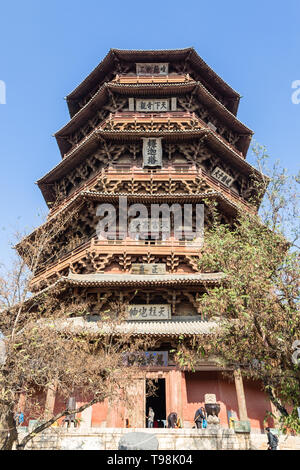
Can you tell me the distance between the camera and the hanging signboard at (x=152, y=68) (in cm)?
1920

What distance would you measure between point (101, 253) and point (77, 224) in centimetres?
292

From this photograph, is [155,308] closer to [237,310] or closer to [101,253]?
[101,253]

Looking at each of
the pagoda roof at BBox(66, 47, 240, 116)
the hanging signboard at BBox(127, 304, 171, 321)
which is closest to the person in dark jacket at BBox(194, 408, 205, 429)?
the hanging signboard at BBox(127, 304, 171, 321)

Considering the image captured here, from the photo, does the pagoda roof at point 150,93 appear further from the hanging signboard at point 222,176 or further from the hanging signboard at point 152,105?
the hanging signboard at point 222,176

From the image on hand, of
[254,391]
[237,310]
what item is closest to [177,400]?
[254,391]

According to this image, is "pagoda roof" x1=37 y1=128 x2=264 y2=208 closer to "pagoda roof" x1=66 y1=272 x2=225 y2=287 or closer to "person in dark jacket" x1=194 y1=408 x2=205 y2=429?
"pagoda roof" x1=66 y1=272 x2=225 y2=287

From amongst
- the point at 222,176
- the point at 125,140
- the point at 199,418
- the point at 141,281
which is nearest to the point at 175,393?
the point at 199,418

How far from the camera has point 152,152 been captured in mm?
16109

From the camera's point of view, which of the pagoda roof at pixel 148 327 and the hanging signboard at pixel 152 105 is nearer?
the pagoda roof at pixel 148 327

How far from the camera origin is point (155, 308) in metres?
12.6

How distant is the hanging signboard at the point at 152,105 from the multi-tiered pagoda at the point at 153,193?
7 centimetres

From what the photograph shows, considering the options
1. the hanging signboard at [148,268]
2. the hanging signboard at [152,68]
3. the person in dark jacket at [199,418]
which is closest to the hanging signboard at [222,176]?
the hanging signboard at [148,268]

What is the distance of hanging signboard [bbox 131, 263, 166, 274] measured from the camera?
13289 mm

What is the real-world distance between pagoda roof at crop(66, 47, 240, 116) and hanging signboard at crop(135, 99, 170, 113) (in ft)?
10.0
